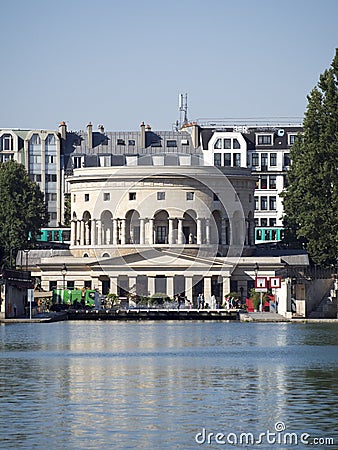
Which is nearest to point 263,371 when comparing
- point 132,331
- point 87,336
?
point 87,336

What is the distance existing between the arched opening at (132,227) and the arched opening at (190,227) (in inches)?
232

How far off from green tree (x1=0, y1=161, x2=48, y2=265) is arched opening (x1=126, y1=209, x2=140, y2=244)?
11.4m

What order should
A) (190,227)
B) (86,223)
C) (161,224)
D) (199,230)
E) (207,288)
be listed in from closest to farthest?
1. (207,288)
2. (199,230)
3. (161,224)
4. (190,227)
5. (86,223)

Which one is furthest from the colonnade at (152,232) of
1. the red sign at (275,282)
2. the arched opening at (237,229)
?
the red sign at (275,282)

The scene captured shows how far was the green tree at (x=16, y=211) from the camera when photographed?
175 meters

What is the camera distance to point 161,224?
18788 cm

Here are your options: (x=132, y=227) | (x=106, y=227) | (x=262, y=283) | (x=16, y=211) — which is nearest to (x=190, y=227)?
(x=132, y=227)

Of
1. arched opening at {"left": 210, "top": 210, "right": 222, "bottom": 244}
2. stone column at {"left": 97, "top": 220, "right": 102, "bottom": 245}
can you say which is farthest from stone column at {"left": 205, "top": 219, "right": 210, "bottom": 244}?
stone column at {"left": 97, "top": 220, "right": 102, "bottom": 245}

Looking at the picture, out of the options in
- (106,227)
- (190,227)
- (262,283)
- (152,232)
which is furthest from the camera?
(106,227)

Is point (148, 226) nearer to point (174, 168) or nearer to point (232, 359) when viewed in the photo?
point (174, 168)

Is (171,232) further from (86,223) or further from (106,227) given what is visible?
(86,223)

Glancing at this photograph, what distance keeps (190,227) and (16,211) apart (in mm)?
24034

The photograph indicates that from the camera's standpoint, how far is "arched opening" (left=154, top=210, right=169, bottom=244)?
187m

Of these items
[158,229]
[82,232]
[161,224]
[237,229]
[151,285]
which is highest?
[161,224]
